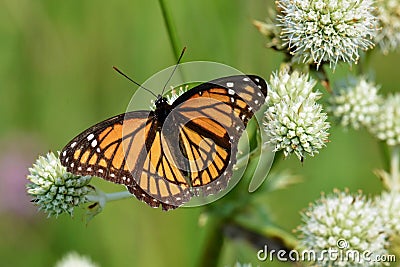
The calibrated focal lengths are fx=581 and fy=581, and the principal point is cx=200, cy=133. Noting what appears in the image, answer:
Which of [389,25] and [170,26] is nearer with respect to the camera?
[170,26]

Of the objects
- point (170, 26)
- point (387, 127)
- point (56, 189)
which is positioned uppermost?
point (170, 26)

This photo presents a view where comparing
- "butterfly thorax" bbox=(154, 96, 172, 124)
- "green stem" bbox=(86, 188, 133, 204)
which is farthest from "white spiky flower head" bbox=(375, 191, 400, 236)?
"green stem" bbox=(86, 188, 133, 204)

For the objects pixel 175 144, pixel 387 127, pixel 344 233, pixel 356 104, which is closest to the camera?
pixel 175 144

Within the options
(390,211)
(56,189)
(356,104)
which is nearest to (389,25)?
(356,104)

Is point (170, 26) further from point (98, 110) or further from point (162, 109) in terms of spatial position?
point (98, 110)

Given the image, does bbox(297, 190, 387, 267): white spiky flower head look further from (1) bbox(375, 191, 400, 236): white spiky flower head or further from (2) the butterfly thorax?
(2) the butterfly thorax

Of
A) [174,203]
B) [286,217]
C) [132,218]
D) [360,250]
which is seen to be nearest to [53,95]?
[132,218]
